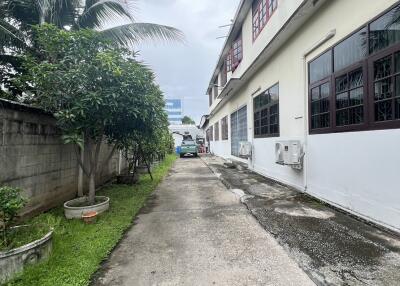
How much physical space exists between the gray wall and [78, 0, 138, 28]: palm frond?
3.45 meters

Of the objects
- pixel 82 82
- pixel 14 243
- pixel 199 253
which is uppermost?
pixel 82 82

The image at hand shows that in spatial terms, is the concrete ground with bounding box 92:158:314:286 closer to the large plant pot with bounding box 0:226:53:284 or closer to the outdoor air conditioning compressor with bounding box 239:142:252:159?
the large plant pot with bounding box 0:226:53:284

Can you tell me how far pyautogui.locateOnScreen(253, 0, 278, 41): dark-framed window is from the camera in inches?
339

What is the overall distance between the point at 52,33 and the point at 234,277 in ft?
17.6

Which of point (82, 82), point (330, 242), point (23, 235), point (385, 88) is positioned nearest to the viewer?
point (23, 235)

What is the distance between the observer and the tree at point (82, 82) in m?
5.04

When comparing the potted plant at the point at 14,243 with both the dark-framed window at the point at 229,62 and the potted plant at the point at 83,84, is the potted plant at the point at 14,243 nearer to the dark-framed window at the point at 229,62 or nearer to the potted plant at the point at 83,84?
the potted plant at the point at 83,84

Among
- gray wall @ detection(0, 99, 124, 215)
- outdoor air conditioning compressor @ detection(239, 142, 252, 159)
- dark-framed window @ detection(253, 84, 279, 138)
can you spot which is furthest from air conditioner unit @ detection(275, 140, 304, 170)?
gray wall @ detection(0, 99, 124, 215)

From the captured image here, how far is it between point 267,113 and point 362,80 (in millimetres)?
5474

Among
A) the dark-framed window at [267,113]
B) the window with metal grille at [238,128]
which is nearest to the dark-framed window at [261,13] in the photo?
the dark-framed window at [267,113]

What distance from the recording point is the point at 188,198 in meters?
7.20

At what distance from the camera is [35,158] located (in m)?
5.32

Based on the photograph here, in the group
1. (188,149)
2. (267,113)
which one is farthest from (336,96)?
(188,149)

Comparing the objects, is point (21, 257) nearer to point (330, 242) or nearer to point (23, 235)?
point (23, 235)
